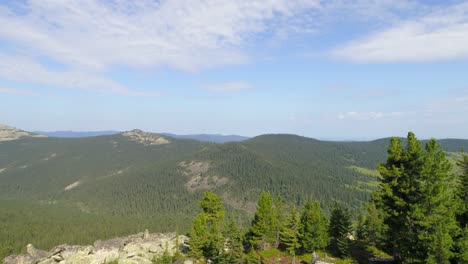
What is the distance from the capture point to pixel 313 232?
223 feet

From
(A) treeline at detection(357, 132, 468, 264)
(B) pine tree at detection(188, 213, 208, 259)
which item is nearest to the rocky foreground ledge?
(B) pine tree at detection(188, 213, 208, 259)

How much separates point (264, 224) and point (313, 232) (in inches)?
430

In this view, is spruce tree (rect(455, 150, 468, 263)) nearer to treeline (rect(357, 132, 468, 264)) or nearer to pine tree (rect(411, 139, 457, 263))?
treeline (rect(357, 132, 468, 264))

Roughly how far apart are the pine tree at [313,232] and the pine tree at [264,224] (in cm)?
733

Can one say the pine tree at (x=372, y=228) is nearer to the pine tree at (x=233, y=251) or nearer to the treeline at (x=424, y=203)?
the treeline at (x=424, y=203)

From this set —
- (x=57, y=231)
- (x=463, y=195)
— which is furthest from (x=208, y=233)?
(x=57, y=231)

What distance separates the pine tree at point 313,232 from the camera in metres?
67.2

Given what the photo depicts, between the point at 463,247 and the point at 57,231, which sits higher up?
the point at 463,247

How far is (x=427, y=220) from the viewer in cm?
3650

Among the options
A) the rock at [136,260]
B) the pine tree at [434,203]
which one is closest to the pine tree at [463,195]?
the pine tree at [434,203]

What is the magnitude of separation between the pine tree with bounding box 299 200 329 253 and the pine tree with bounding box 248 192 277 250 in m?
7.33

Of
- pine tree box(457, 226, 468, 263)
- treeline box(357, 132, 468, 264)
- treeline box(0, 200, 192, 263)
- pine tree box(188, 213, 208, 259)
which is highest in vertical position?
treeline box(357, 132, 468, 264)

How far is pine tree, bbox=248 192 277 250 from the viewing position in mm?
71688

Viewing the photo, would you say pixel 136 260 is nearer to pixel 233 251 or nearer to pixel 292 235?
pixel 233 251
